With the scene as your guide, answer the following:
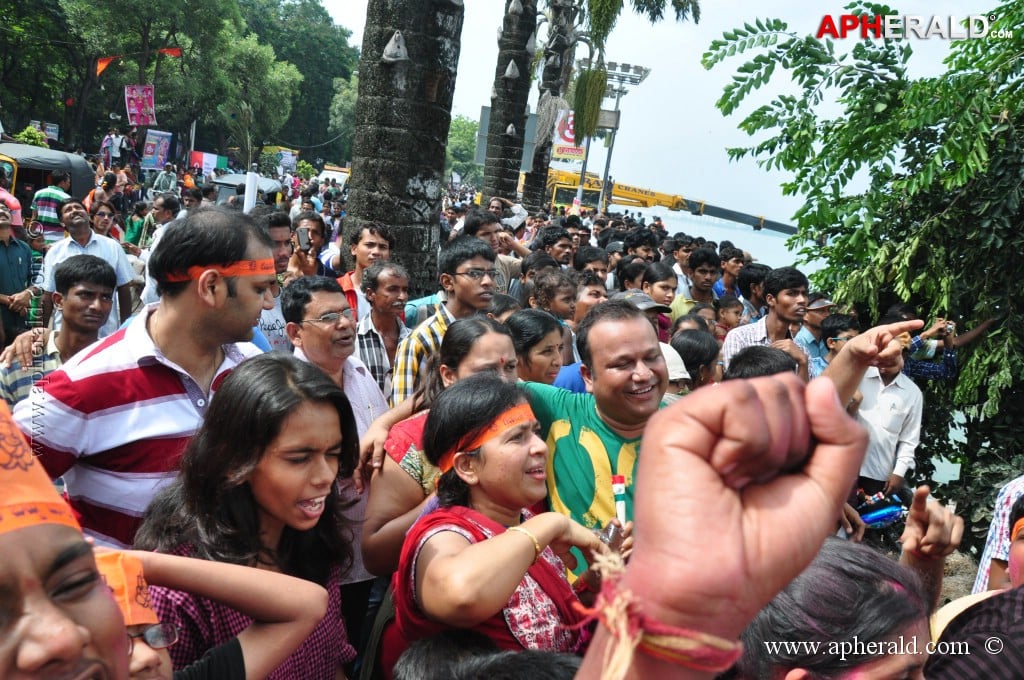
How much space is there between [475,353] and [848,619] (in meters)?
2.10

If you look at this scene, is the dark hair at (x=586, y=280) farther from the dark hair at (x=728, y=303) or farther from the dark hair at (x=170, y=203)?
the dark hair at (x=170, y=203)

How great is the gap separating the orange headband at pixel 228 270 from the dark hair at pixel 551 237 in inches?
277

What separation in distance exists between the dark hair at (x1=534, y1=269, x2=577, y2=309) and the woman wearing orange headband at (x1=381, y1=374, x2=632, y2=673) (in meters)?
3.60

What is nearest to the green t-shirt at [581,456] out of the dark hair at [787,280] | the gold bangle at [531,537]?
the gold bangle at [531,537]

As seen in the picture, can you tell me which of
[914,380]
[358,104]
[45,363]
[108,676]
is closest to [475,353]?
[45,363]

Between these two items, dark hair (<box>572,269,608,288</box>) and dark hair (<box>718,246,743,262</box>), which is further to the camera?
dark hair (<box>718,246,743,262</box>)

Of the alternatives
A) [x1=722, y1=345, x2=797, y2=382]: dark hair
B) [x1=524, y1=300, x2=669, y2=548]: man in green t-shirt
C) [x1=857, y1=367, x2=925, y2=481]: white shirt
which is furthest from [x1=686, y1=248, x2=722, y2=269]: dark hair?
[x1=524, y1=300, x2=669, y2=548]: man in green t-shirt

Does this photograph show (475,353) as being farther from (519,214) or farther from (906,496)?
(519,214)

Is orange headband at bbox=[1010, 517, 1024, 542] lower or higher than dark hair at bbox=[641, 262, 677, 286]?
lower

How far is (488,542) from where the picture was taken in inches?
83.3

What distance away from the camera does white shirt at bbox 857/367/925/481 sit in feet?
17.7

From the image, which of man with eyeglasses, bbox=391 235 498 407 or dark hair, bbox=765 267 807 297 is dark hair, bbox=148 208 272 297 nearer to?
man with eyeglasses, bbox=391 235 498 407

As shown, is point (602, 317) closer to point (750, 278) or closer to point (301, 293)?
point (301, 293)

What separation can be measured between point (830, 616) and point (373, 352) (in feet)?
12.0
